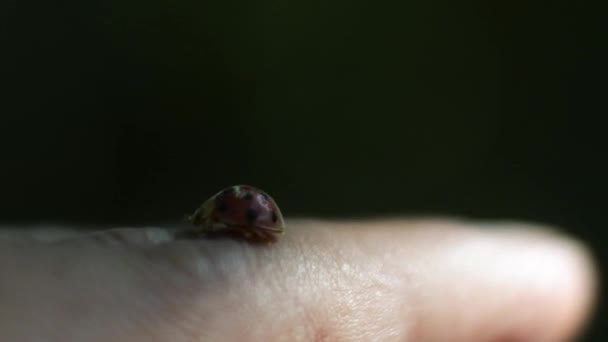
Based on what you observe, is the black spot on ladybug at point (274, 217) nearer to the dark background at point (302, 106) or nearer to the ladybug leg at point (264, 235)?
the ladybug leg at point (264, 235)

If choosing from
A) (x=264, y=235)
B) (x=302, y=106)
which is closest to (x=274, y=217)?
(x=264, y=235)

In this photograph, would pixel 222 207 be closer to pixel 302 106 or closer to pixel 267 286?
pixel 267 286

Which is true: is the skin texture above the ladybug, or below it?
below

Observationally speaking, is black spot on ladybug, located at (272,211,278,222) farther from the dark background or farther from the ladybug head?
the dark background

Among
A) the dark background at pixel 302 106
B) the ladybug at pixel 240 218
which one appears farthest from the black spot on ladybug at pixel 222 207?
the dark background at pixel 302 106

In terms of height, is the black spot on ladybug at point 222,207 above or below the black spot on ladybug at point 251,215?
above

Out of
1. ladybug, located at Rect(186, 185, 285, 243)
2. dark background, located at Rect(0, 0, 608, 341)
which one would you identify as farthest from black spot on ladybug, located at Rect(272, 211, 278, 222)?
dark background, located at Rect(0, 0, 608, 341)

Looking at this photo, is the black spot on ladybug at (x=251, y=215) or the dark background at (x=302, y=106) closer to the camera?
the black spot on ladybug at (x=251, y=215)
